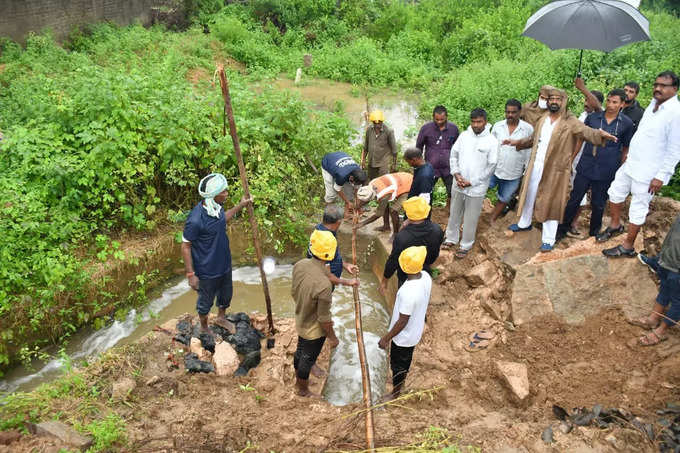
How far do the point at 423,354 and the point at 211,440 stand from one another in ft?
8.13

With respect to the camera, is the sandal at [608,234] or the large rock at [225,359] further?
the sandal at [608,234]

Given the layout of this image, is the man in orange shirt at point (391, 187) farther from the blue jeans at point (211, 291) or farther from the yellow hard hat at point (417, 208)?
the blue jeans at point (211, 291)

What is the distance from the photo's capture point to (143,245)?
267 inches

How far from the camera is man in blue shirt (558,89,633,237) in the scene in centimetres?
508

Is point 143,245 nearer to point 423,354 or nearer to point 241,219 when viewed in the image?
point 241,219

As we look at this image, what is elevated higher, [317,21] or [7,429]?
[317,21]

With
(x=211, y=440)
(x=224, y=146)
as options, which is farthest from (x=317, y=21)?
(x=211, y=440)

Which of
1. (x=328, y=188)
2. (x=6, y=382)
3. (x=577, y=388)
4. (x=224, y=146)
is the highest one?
(x=224, y=146)

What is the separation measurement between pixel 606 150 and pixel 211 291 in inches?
181

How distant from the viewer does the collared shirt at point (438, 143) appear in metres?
6.42

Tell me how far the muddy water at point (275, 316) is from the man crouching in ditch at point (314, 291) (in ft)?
4.22

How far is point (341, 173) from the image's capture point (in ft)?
20.2

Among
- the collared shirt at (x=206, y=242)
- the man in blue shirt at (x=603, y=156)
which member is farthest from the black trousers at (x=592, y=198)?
the collared shirt at (x=206, y=242)

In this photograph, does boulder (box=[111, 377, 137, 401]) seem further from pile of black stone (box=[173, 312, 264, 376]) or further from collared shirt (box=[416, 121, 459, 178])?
collared shirt (box=[416, 121, 459, 178])
